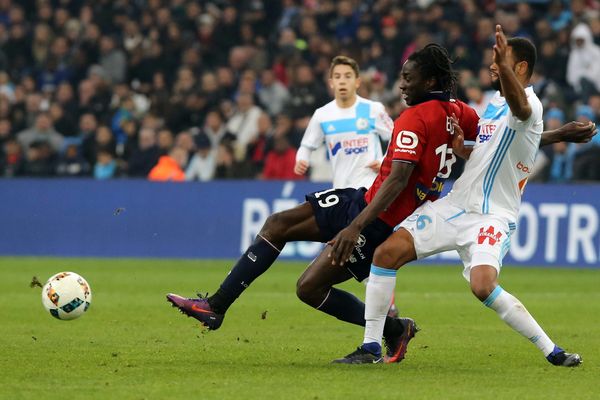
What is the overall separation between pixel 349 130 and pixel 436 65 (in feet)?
12.2

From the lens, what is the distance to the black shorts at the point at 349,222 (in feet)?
28.7

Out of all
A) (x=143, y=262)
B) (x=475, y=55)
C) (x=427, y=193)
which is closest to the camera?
(x=427, y=193)

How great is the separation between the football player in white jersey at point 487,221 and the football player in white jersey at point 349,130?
3499 mm

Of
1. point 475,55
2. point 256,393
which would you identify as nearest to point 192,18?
point 475,55

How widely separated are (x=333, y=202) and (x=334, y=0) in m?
16.0

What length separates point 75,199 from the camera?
19.7 meters

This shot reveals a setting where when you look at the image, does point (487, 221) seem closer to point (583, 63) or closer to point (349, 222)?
point (349, 222)

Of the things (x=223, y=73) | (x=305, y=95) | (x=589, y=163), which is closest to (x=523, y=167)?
(x=589, y=163)

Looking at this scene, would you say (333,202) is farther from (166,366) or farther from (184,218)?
(184,218)

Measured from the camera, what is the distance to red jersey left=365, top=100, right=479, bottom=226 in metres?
8.30

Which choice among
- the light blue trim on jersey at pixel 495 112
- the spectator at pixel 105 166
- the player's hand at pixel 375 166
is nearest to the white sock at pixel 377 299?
the light blue trim on jersey at pixel 495 112

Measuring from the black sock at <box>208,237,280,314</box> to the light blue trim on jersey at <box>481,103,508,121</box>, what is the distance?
5.92 ft

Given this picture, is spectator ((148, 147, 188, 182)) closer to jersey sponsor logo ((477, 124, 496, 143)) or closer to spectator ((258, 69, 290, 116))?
spectator ((258, 69, 290, 116))

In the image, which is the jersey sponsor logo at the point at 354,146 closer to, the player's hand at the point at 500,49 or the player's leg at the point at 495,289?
the player's leg at the point at 495,289
